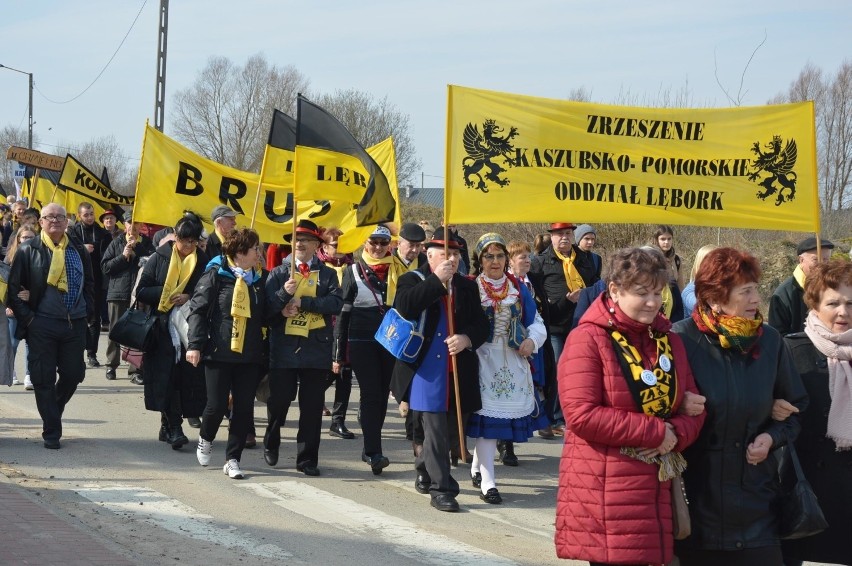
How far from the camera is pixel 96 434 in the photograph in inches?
409

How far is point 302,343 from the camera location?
883 cm

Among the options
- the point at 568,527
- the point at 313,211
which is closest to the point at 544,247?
the point at 313,211

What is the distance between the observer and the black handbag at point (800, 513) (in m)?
4.45

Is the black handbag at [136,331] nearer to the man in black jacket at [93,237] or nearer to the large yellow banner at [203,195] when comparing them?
the large yellow banner at [203,195]

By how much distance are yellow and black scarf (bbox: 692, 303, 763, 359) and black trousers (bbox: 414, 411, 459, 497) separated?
357cm

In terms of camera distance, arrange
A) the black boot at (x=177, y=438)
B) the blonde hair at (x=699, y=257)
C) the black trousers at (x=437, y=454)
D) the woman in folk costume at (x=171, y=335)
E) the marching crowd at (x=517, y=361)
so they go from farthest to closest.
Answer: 1. the woman in folk costume at (x=171, y=335)
2. the black boot at (x=177, y=438)
3. the black trousers at (x=437, y=454)
4. the blonde hair at (x=699, y=257)
5. the marching crowd at (x=517, y=361)

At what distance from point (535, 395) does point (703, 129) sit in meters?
2.53

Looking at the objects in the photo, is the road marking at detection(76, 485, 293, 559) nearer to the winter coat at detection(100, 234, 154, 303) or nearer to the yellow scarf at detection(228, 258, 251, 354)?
the yellow scarf at detection(228, 258, 251, 354)

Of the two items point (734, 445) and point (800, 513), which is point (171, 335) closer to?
point (734, 445)

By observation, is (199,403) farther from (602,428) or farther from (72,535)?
(602,428)

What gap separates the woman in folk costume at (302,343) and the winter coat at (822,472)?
14.9ft

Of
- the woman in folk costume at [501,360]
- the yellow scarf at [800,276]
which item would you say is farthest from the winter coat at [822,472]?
the woman in folk costume at [501,360]

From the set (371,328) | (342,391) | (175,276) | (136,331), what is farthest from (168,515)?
(342,391)

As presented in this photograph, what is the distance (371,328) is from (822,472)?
499 centimetres
